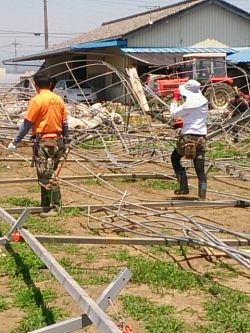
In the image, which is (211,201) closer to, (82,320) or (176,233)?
(176,233)

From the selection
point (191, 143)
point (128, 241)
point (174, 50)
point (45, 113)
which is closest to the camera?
point (128, 241)

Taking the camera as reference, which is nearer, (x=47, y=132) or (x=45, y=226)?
(x=45, y=226)

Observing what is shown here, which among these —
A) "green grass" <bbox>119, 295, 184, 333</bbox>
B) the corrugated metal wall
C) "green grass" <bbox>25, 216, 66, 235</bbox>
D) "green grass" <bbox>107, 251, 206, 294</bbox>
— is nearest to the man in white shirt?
"green grass" <bbox>25, 216, 66, 235</bbox>

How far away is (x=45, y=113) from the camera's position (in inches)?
262

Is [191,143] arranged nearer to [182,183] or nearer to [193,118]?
[193,118]

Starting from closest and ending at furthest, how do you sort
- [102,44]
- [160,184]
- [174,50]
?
[160,184]
[102,44]
[174,50]

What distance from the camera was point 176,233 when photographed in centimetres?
597

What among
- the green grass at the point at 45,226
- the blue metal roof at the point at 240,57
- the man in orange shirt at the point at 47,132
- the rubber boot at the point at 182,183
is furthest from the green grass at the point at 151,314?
the blue metal roof at the point at 240,57

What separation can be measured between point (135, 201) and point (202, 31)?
24198 millimetres

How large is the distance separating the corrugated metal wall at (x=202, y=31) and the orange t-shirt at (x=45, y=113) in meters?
22.4

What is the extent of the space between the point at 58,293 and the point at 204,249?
1.46 m

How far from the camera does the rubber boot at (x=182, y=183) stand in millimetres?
7777

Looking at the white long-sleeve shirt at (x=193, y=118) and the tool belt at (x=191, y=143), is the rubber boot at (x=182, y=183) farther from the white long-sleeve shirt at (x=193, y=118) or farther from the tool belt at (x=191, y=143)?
the white long-sleeve shirt at (x=193, y=118)

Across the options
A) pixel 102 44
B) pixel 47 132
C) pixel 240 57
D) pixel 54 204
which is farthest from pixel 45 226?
pixel 102 44
